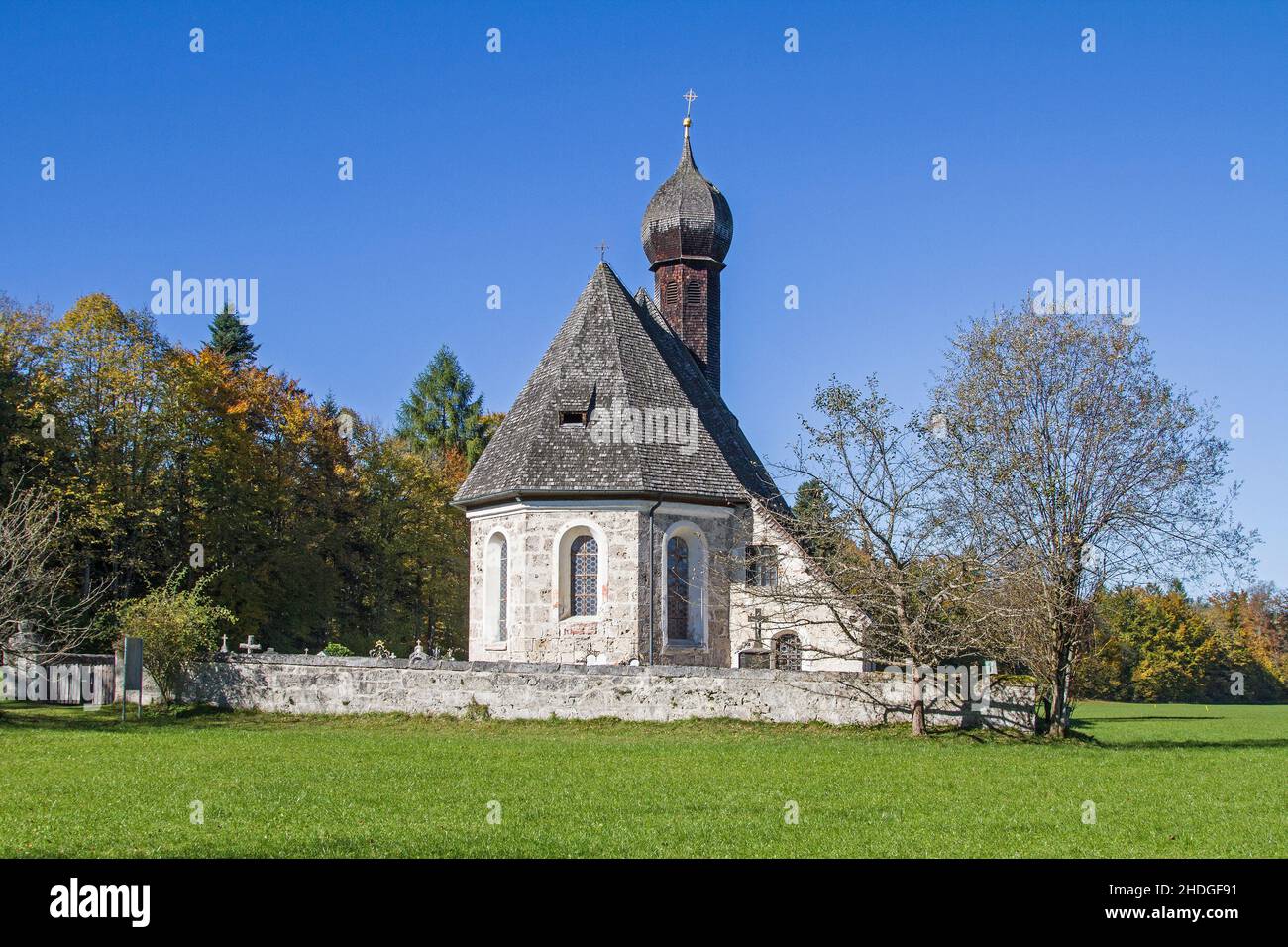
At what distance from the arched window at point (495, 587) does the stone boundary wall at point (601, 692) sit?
4.88 meters

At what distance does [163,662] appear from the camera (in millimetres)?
24469

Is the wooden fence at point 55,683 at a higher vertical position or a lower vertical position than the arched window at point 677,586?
lower

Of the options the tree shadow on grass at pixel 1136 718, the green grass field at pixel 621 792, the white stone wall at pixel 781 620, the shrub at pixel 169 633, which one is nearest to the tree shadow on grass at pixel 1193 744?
the green grass field at pixel 621 792

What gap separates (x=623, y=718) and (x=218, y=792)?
33.5ft

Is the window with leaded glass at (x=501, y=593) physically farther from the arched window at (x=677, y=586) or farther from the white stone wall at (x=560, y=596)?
the arched window at (x=677, y=586)

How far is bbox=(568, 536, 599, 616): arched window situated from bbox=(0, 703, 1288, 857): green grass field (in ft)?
16.4

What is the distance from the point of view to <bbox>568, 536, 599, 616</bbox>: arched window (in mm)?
26234

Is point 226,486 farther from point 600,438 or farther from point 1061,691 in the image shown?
point 1061,691

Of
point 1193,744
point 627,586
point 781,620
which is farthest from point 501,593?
point 1193,744

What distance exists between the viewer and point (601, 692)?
21594 mm

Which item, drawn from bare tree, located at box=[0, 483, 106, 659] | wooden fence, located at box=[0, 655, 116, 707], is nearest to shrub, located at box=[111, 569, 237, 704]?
bare tree, located at box=[0, 483, 106, 659]

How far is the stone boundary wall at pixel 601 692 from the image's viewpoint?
68.6 ft
